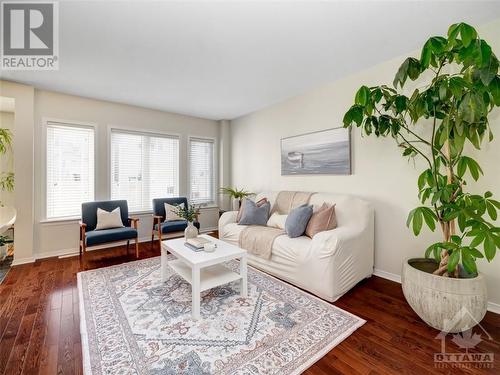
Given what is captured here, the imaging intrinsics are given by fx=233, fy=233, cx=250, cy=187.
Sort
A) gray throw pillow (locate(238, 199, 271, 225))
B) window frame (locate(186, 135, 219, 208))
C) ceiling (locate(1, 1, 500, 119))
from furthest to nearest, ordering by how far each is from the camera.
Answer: window frame (locate(186, 135, 219, 208)) < gray throw pillow (locate(238, 199, 271, 225)) < ceiling (locate(1, 1, 500, 119))

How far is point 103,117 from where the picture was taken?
4.09 meters

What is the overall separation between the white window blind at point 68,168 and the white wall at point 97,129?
0.38 ft

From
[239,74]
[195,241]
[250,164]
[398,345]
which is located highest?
[239,74]

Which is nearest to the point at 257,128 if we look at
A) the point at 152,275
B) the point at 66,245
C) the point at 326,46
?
the point at 326,46

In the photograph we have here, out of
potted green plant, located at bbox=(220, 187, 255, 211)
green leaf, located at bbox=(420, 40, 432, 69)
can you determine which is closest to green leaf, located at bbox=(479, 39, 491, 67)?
green leaf, located at bbox=(420, 40, 432, 69)

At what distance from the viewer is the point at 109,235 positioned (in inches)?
130

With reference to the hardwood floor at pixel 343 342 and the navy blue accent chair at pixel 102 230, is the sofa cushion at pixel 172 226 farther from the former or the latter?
the hardwood floor at pixel 343 342

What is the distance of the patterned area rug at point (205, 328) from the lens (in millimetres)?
1528

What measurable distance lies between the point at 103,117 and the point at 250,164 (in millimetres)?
2823

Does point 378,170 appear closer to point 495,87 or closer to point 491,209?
point 491,209

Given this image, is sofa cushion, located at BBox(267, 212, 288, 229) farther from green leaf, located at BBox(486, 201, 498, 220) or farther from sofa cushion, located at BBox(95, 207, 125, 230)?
sofa cushion, located at BBox(95, 207, 125, 230)

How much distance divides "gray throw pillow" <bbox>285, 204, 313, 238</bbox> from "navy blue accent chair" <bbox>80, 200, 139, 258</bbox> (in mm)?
2332

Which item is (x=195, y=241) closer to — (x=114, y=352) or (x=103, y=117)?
(x=114, y=352)

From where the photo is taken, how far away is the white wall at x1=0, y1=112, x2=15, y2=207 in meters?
3.59
